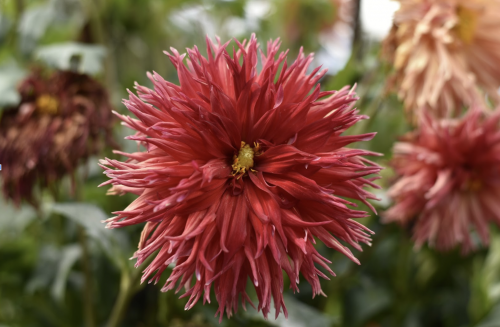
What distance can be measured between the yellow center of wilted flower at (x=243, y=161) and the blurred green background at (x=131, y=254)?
230 millimetres

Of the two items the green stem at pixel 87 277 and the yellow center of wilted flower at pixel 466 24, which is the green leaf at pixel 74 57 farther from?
the yellow center of wilted flower at pixel 466 24

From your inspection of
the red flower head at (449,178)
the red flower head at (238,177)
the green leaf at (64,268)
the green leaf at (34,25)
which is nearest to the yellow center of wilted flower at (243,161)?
the red flower head at (238,177)

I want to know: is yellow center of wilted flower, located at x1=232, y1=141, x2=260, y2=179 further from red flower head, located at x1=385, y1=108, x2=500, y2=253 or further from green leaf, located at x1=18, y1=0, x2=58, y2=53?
green leaf, located at x1=18, y1=0, x2=58, y2=53

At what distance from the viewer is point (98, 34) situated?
30.8 inches

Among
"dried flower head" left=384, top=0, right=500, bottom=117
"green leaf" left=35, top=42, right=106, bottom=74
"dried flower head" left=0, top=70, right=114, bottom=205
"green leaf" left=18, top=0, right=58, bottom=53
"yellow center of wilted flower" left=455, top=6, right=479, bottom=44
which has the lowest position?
"dried flower head" left=0, top=70, right=114, bottom=205

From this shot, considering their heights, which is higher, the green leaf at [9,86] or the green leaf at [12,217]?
the green leaf at [9,86]

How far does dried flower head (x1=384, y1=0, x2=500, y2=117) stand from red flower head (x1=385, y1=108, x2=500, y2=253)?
0.04 m

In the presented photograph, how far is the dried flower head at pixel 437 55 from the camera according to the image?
1.93 feet

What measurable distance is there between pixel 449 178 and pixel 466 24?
243 millimetres

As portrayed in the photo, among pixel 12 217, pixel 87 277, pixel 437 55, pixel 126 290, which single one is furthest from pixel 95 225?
pixel 437 55

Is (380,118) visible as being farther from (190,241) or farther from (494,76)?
(190,241)

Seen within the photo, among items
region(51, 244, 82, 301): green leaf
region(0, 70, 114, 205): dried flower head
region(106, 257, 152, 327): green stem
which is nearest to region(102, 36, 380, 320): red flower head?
region(106, 257, 152, 327): green stem

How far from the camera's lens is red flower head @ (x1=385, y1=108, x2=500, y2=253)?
58 cm

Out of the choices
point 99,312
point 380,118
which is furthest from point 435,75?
point 99,312
